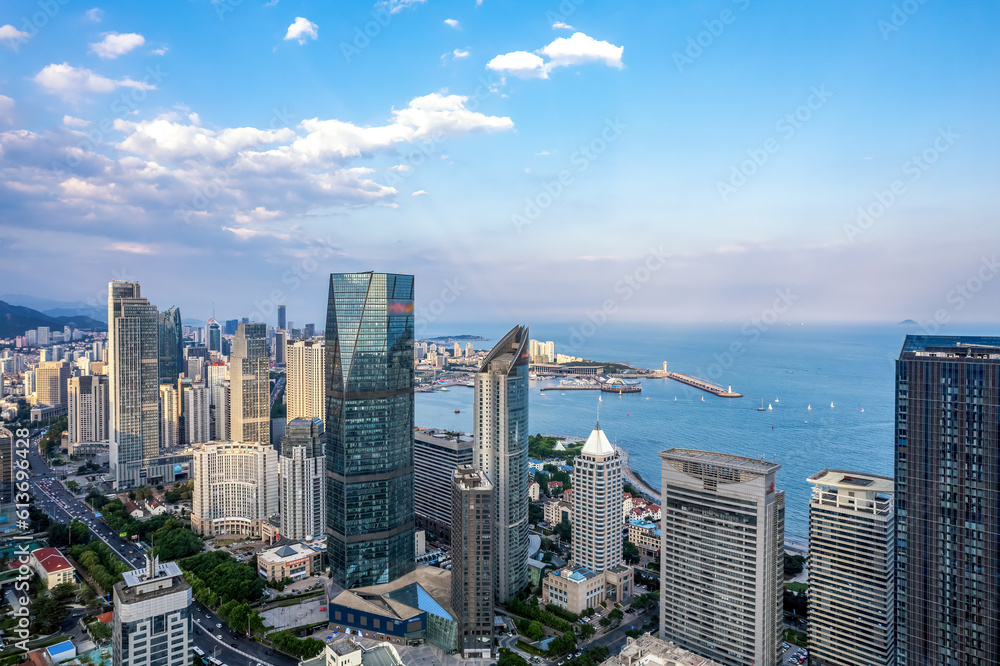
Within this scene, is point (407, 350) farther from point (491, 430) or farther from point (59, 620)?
point (59, 620)

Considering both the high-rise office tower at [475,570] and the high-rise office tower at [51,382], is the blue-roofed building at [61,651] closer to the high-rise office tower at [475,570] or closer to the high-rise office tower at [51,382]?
the high-rise office tower at [475,570]

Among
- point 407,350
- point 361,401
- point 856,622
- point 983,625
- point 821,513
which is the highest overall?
point 407,350

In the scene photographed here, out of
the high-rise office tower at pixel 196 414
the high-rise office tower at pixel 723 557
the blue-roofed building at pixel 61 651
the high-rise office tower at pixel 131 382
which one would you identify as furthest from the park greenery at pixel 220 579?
the high-rise office tower at pixel 196 414

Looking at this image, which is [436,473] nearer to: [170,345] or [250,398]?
[250,398]

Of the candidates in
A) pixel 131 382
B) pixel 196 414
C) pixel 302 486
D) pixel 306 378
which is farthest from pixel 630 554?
pixel 196 414

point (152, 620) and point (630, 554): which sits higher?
point (152, 620)

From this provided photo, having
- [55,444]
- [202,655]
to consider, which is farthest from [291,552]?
[55,444]

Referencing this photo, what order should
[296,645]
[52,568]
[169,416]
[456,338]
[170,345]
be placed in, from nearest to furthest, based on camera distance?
1. [296,645]
2. [52,568]
3. [169,416]
4. [170,345]
5. [456,338]
